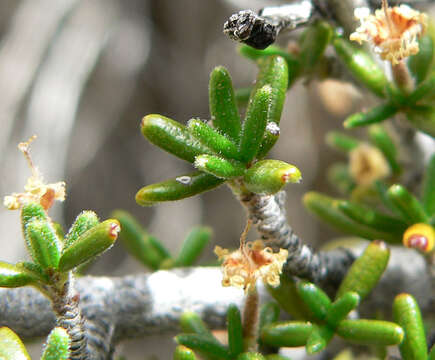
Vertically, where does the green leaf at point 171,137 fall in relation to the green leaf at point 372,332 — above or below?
above

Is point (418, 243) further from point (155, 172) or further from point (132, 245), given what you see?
point (155, 172)

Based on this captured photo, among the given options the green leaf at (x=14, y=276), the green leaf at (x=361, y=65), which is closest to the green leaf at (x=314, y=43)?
the green leaf at (x=361, y=65)

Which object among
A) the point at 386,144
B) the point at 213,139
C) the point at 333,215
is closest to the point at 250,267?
the point at 213,139

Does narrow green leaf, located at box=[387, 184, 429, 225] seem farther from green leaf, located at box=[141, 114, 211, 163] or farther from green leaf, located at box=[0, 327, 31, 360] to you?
green leaf, located at box=[0, 327, 31, 360]

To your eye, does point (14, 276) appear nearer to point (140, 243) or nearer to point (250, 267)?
point (250, 267)

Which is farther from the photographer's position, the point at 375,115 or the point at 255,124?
the point at 375,115

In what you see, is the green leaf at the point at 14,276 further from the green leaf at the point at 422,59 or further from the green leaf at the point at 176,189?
the green leaf at the point at 422,59
